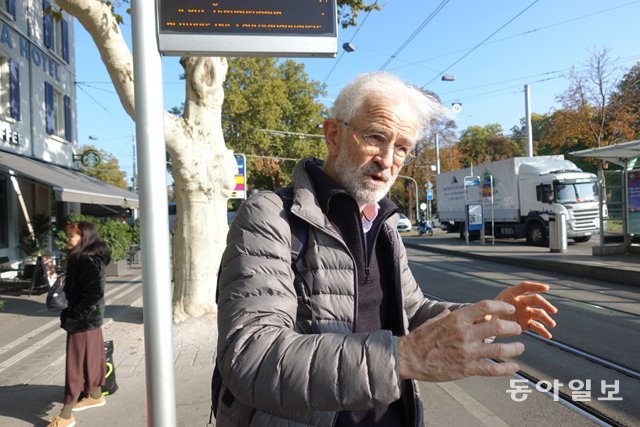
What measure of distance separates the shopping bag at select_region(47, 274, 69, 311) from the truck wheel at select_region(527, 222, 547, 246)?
61.7 feet

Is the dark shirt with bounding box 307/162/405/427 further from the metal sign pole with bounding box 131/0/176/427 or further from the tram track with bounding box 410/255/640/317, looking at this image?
the tram track with bounding box 410/255/640/317

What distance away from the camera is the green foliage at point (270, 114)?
30844 millimetres

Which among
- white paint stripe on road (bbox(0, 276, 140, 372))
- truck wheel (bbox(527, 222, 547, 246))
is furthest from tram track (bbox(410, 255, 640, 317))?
truck wheel (bbox(527, 222, 547, 246))

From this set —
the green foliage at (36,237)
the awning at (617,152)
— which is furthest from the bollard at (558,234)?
the green foliage at (36,237)

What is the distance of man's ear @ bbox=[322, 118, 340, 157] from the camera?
171 centimetres

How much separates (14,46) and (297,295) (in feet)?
48.1

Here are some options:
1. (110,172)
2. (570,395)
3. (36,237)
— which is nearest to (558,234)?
(570,395)

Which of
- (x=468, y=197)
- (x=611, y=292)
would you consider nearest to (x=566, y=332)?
(x=611, y=292)

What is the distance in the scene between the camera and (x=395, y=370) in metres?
1.07

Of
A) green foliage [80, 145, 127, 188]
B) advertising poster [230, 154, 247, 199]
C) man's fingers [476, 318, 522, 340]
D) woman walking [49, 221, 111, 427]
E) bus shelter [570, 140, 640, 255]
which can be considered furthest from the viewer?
green foliage [80, 145, 127, 188]

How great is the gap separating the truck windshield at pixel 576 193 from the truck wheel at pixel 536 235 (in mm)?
1458

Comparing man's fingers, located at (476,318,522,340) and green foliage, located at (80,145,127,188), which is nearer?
man's fingers, located at (476,318,522,340)

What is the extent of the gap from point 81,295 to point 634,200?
1438 centimetres

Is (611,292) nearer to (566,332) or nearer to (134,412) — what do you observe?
(566,332)
